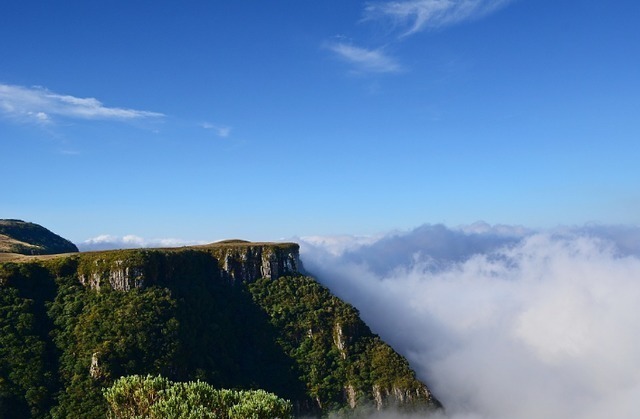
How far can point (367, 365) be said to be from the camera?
18062 cm

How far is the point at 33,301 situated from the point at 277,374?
83.8 meters

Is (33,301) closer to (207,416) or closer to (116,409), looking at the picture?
(116,409)

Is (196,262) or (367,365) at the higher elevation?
(196,262)

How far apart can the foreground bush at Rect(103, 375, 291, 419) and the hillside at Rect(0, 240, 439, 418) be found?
59.1 meters

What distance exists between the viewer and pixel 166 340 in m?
146

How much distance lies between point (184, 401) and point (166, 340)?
277ft

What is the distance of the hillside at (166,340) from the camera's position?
420 feet

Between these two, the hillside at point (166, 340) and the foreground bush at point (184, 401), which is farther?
the hillside at point (166, 340)

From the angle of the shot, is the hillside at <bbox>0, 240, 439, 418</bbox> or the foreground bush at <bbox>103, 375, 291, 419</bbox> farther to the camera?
the hillside at <bbox>0, 240, 439, 418</bbox>

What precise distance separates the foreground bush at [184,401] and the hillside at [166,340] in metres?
59.1

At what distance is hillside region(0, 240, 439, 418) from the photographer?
420 ft

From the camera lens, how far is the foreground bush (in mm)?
65875

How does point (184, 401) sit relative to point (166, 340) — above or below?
above

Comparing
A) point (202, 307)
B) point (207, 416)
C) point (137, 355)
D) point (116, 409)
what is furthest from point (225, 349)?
point (207, 416)
